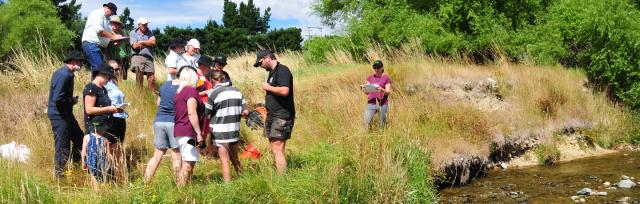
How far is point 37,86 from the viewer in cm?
1039

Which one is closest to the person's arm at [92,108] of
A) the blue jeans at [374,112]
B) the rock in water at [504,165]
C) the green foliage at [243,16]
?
the blue jeans at [374,112]

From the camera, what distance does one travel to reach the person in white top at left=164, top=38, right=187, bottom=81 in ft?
28.5

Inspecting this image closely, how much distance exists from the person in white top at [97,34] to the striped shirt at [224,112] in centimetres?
290

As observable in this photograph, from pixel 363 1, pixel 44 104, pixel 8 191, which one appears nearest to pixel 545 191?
pixel 8 191

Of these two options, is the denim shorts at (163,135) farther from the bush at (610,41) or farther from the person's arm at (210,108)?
the bush at (610,41)

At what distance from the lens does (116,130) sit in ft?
22.1

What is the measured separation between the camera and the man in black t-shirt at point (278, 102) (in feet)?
22.5

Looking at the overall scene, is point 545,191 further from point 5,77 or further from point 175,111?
point 5,77

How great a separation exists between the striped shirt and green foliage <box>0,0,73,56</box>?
3427cm

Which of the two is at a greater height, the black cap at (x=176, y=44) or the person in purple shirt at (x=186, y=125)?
the black cap at (x=176, y=44)

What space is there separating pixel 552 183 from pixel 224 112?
5634mm

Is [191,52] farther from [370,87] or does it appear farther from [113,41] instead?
[370,87]

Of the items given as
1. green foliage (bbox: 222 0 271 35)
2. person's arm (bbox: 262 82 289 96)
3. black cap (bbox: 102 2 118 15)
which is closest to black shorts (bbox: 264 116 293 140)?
person's arm (bbox: 262 82 289 96)

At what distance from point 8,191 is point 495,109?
10.1 metres
